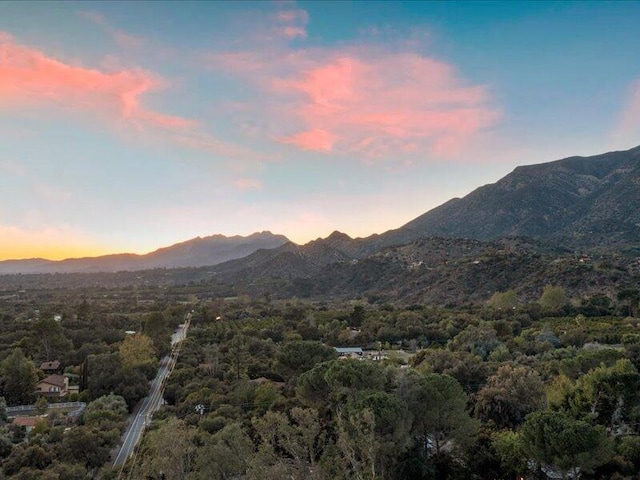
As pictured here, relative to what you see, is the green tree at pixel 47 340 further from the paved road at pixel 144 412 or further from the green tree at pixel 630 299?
the green tree at pixel 630 299

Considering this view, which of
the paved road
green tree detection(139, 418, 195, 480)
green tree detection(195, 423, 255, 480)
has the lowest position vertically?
the paved road

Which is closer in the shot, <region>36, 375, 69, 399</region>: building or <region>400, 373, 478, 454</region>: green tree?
<region>400, 373, 478, 454</region>: green tree

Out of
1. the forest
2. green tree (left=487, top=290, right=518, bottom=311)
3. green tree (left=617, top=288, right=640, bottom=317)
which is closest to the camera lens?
the forest

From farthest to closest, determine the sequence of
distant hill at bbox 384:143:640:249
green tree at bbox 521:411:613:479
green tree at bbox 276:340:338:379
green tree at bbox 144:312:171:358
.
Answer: distant hill at bbox 384:143:640:249 → green tree at bbox 144:312:171:358 → green tree at bbox 276:340:338:379 → green tree at bbox 521:411:613:479

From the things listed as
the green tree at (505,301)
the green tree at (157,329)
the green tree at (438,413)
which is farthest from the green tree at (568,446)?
the green tree at (505,301)

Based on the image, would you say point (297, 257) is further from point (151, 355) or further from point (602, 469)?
point (602, 469)

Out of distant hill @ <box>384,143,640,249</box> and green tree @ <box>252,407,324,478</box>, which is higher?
distant hill @ <box>384,143,640,249</box>

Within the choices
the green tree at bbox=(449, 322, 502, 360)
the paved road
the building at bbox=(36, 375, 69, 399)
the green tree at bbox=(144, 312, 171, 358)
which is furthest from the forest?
the building at bbox=(36, 375, 69, 399)

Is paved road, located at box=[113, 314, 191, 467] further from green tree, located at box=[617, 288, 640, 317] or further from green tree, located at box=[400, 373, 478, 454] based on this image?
green tree, located at box=[617, 288, 640, 317]
